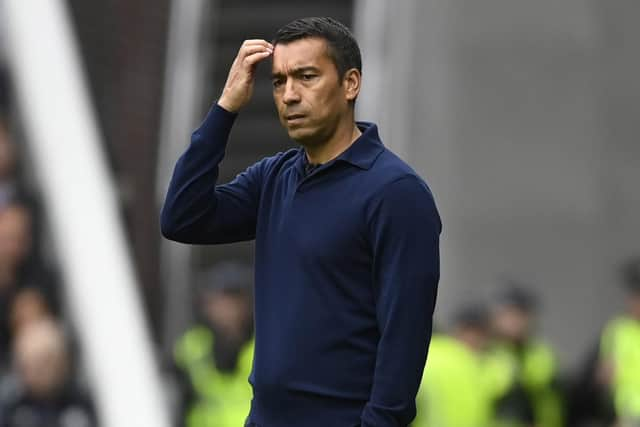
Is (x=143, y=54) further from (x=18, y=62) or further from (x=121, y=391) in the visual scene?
(x=121, y=391)

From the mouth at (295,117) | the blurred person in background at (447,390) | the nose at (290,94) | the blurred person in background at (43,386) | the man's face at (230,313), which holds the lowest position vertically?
the blurred person in background at (447,390)

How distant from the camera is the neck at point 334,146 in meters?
4.01

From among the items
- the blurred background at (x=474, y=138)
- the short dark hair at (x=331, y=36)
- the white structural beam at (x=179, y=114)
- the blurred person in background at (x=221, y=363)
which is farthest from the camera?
the white structural beam at (x=179, y=114)

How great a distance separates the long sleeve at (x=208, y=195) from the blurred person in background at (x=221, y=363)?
6811mm

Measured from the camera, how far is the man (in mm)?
3846

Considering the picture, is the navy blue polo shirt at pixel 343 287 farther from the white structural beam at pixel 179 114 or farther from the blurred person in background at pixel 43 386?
the white structural beam at pixel 179 114

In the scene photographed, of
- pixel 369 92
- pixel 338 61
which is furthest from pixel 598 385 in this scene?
pixel 338 61

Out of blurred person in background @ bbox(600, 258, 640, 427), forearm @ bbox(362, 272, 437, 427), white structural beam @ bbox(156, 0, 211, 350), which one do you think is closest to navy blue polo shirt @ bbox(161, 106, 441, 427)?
forearm @ bbox(362, 272, 437, 427)

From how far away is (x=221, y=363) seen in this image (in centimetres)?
1126

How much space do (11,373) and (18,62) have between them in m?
2.51

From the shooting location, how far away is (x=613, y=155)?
54.1 ft

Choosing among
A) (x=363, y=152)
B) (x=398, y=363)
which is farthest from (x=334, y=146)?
(x=398, y=363)

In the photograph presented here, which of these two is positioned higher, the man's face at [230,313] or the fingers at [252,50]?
the fingers at [252,50]

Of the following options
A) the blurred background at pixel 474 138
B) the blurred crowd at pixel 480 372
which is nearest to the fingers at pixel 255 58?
the blurred crowd at pixel 480 372
